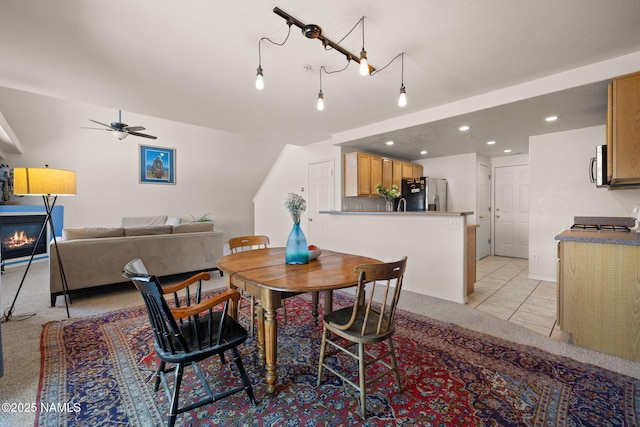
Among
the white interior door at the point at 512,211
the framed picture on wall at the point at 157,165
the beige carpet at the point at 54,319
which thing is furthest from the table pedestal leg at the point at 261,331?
the framed picture on wall at the point at 157,165

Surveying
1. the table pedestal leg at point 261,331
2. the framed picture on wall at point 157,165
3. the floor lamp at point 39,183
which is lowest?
the table pedestal leg at point 261,331

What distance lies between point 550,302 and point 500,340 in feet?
4.90

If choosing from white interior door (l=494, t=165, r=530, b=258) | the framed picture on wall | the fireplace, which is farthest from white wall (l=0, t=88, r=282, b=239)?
white interior door (l=494, t=165, r=530, b=258)

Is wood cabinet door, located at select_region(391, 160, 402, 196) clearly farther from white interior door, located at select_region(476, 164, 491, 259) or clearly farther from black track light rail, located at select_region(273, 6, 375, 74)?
black track light rail, located at select_region(273, 6, 375, 74)

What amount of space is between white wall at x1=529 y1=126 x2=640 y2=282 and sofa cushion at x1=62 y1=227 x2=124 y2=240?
20.0 feet

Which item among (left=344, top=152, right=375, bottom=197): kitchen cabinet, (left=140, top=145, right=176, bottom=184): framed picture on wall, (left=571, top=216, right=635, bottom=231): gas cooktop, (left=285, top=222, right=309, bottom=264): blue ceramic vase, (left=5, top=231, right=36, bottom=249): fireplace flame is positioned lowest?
(left=5, top=231, right=36, bottom=249): fireplace flame

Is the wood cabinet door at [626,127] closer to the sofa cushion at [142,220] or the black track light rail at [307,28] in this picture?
the black track light rail at [307,28]

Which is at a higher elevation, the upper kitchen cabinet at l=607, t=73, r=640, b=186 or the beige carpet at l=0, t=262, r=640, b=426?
the upper kitchen cabinet at l=607, t=73, r=640, b=186

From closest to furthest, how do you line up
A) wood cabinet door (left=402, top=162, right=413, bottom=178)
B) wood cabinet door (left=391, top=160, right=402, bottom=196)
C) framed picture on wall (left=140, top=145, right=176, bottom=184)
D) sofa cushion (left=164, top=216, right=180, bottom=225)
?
1. wood cabinet door (left=391, top=160, right=402, bottom=196)
2. wood cabinet door (left=402, top=162, right=413, bottom=178)
3. framed picture on wall (left=140, top=145, right=176, bottom=184)
4. sofa cushion (left=164, top=216, right=180, bottom=225)

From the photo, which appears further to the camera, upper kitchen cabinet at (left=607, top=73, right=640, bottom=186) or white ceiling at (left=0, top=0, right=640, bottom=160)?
upper kitchen cabinet at (left=607, top=73, right=640, bottom=186)

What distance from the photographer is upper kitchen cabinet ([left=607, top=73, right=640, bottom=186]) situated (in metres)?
2.16

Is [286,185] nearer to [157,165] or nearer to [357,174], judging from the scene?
[357,174]

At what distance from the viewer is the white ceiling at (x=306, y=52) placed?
1733mm

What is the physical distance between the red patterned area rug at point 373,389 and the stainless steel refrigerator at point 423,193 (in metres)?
3.12
